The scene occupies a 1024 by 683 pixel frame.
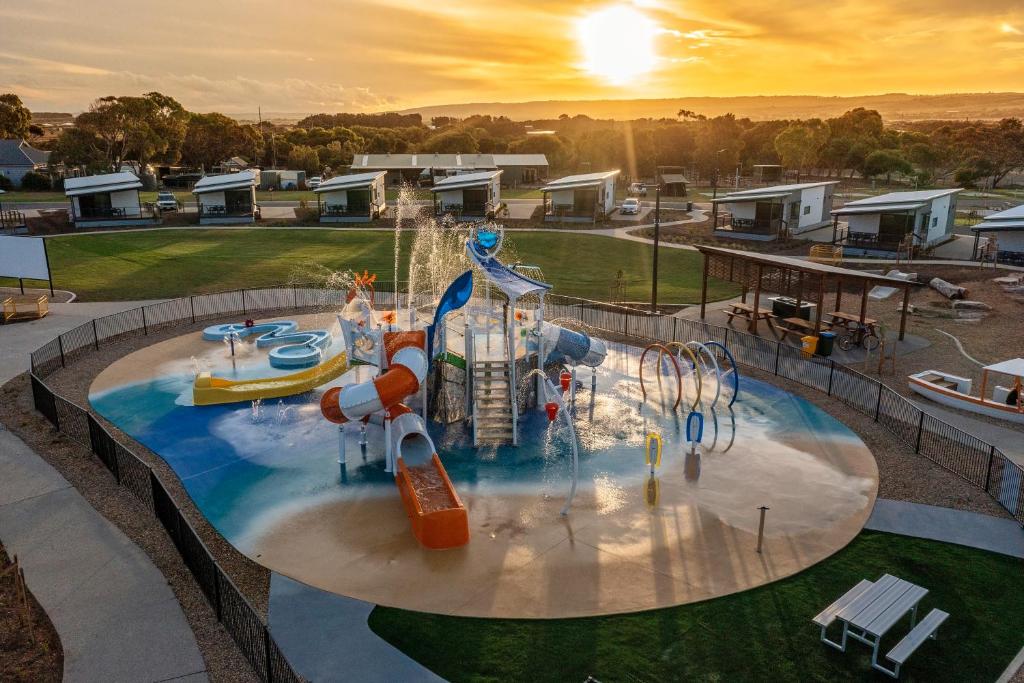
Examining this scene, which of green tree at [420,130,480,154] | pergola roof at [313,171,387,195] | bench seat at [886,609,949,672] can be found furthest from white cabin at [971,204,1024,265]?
green tree at [420,130,480,154]

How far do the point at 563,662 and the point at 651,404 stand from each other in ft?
41.0

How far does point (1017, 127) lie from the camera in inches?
4434

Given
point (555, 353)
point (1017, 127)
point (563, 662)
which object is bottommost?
point (563, 662)

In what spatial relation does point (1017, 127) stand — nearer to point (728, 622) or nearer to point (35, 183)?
point (728, 622)

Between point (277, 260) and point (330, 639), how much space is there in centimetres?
3927

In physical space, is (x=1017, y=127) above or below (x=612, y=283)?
above

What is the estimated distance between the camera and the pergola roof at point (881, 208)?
4934cm

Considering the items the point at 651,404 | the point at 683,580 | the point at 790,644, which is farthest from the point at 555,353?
the point at 790,644

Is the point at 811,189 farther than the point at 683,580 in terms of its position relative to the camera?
Yes

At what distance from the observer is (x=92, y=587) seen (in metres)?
13.9

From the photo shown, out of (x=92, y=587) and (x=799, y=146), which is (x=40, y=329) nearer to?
(x=92, y=587)

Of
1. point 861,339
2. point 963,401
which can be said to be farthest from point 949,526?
point 861,339

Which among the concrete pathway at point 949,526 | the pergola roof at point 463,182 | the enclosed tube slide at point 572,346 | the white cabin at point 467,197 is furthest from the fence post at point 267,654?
the pergola roof at point 463,182

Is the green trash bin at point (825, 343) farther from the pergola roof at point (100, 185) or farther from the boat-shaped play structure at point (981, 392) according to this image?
the pergola roof at point (100, 185)
